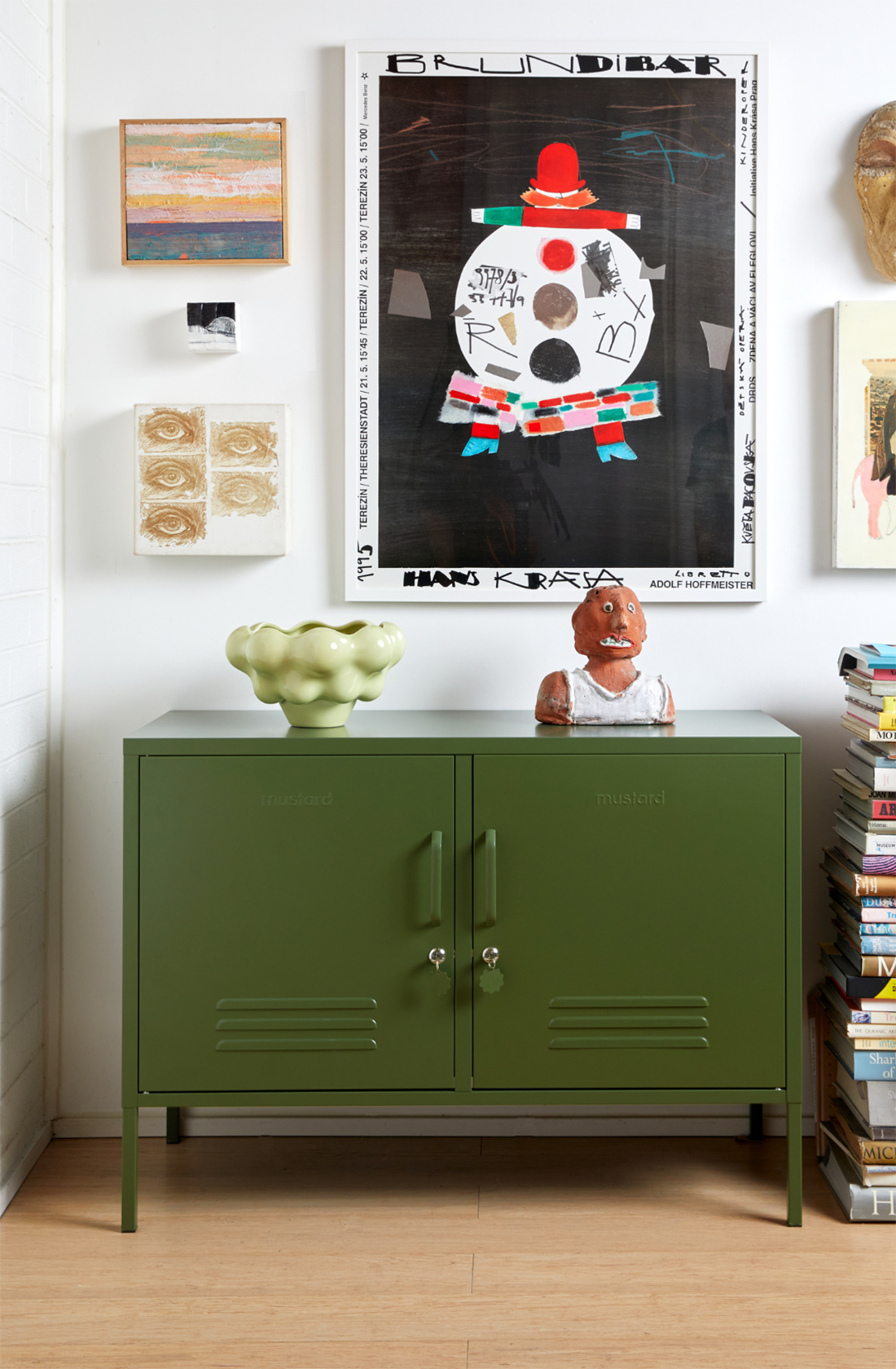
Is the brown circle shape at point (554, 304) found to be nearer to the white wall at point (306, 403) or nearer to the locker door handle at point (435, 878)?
the white wall at point (306, 403)

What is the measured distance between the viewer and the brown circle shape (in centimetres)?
230

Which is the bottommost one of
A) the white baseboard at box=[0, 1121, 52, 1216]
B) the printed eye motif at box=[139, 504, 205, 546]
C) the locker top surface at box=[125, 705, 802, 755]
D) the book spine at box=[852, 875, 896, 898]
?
the white baseboard at box=[0, 1121, 52, 1216]

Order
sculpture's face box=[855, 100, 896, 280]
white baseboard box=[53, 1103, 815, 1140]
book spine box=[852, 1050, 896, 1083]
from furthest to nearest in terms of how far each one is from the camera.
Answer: white baseboard box=[53, 1103, 815, 1140] < sculpture's face box=[855, 100, 896, 280] < book spine box=[852, 1050, 896, 1083]

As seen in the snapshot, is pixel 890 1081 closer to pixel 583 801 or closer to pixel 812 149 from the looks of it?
pixel 583 801

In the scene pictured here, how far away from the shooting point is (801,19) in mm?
2307

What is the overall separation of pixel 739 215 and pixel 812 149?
22 cm

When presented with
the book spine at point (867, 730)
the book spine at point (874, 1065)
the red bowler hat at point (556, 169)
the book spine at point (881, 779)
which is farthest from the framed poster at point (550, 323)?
the book spine at point (874, 1065)

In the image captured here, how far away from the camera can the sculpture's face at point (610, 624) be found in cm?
211

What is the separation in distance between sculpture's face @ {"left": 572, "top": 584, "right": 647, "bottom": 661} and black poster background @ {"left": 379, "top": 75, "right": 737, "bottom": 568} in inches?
8.6

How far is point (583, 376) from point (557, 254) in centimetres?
26

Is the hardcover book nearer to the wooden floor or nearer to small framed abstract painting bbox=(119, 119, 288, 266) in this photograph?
the wooden floor

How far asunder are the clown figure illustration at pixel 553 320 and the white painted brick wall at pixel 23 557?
2.87ft

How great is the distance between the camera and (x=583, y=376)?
2.31m

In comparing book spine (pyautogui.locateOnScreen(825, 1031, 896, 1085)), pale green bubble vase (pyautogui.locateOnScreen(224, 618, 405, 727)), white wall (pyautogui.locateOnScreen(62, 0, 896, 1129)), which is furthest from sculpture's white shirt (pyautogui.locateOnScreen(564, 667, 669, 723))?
book spine (pyautogui.locateOnScreen(825, 1031, 896, 1085))
